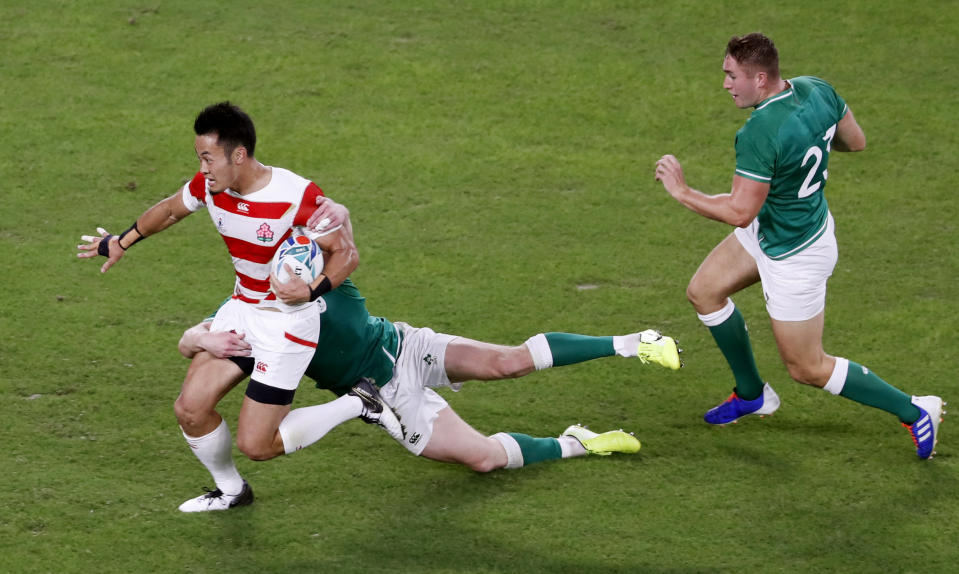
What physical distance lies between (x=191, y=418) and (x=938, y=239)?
495 centimetres

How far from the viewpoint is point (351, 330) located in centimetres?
526

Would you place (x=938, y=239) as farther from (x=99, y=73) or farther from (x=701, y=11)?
(x=99, y=73)

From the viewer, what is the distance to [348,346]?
5262mm

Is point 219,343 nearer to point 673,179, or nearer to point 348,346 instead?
point 348,346

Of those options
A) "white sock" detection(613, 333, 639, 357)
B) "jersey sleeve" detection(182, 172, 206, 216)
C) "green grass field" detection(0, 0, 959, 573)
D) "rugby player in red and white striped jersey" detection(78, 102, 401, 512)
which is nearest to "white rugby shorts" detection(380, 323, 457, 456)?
"rugby player in red and white striped jersey" detection(78, 102, 401, 512)

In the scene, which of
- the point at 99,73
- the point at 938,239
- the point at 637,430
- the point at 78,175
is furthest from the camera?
the point at 99,73

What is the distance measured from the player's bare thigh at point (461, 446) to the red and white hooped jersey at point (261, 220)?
95cm

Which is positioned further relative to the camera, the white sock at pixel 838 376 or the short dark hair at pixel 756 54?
Result: the white sock at pixel 838 376

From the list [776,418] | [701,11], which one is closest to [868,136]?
[701,11]

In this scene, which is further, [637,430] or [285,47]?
[285,47]

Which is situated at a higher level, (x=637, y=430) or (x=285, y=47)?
(x=285, y=47)

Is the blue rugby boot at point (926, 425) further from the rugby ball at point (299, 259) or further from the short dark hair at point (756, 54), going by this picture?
the rugby ball at point (299, 259)

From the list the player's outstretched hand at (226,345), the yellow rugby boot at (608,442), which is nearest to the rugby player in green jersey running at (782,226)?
the yellow rugby boot at (608,442)

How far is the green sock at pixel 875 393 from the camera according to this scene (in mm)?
5480
